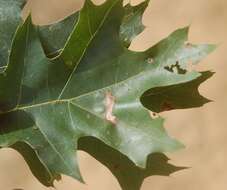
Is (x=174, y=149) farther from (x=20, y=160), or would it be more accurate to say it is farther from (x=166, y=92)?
(x=20, y=160)

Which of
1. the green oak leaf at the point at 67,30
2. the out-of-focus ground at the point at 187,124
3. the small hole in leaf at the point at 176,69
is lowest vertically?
the out-of-focus ground at the point at 187,124

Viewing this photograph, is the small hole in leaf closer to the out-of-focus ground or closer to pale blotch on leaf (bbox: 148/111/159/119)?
pale blotch on leaf (bbox: 148/111/159/119)

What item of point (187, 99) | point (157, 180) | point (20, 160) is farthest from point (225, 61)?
point (187, 99)

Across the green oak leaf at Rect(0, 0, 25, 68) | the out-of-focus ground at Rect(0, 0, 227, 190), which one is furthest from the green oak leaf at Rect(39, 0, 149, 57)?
the out-of-focus ground at Rect(0, 0, 227, 190)

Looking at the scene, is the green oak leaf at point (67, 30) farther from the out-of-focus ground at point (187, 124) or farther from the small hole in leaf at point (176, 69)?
the out-of-focus ground at point (187, 124)

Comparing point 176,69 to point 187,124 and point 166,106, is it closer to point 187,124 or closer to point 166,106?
point 166,106

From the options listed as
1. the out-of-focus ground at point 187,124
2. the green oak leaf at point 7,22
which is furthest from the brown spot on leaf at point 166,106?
the out-of-focus ground at point 187,124

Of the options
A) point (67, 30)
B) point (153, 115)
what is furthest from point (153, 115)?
point (67, 30)
